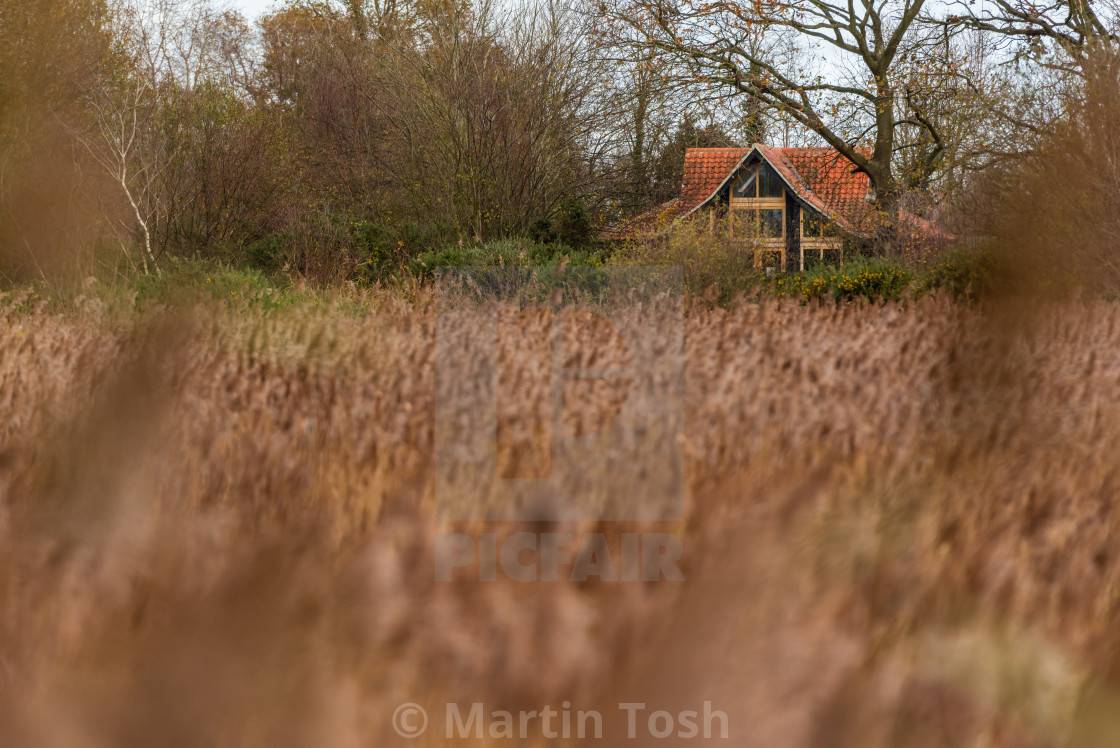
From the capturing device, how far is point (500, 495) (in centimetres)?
209

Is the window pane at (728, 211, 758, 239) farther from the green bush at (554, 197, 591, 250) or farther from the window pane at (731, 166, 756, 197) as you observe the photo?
the window pane at (731, 166, 756, 197)

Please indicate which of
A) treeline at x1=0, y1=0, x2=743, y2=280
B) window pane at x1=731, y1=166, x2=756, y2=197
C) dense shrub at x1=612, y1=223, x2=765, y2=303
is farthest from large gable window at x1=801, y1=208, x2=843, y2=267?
dense shrub at x1=612, y1=223, x2=765, y2=303

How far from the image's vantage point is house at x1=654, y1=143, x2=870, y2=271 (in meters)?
19.4

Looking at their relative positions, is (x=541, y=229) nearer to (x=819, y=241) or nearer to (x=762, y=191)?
(x=819, y=241)

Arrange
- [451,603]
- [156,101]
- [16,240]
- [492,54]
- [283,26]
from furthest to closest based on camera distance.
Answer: [283,26]
[492,54]
[156,101]
[16,240]
[451,603]

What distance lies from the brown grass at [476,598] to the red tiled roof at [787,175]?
62.6 ft

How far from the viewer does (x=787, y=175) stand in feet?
91.5

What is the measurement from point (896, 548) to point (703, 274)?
853 cm

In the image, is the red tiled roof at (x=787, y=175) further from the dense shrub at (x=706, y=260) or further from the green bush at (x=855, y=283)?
the dense shrub at (x=706, y=260)

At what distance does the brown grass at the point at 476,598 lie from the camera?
3.85ft

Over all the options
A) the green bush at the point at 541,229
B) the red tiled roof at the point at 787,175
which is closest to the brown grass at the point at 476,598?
the green bush at the point at 541,229

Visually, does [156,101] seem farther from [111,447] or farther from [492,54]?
[111,447]

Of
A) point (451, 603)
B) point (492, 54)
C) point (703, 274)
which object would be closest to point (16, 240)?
point (703, 274)

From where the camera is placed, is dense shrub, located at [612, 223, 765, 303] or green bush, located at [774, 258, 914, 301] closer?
dense shrub, located at [612, 223, 765, 303]
